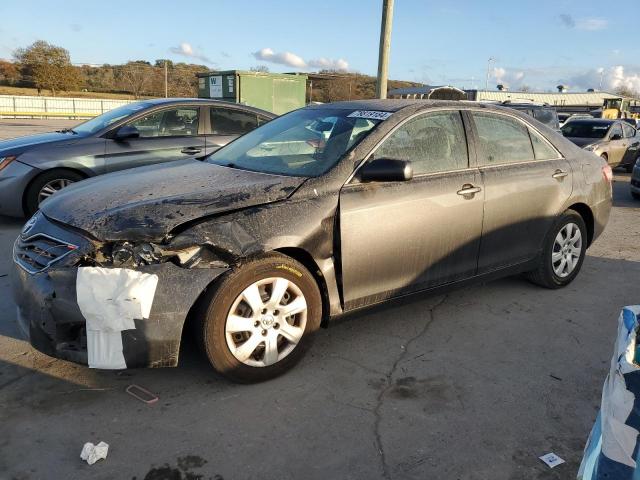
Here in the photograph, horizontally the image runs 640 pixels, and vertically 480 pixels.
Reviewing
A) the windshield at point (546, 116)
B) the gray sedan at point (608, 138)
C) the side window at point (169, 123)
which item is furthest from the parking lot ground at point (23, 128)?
the gray sedan at point (608, 138)

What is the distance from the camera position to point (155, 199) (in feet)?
10.3

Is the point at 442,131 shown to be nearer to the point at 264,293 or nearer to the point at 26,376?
the point at 264,293

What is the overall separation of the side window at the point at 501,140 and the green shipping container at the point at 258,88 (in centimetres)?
1268

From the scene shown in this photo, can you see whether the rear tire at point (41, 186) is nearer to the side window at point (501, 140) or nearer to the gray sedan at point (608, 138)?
the side window at point (501, 140)

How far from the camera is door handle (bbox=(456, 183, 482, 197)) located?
13.0ft

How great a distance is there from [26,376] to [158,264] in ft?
4.07

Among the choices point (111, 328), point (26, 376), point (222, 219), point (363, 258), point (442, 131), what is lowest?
point (26, 376)

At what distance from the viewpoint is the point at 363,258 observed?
3.48m

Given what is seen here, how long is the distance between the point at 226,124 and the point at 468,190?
4441 millimetres

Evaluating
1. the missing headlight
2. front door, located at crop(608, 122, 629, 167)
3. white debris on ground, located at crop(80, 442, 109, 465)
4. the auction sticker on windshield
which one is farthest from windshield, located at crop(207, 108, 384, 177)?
front door, located at crop(608, 122, 629, 167)

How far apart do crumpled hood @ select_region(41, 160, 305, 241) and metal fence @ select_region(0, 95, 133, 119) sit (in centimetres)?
3687

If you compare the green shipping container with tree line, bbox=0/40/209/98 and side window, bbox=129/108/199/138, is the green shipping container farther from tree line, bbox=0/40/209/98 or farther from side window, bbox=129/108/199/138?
tree line, bbox=0/40/209/98

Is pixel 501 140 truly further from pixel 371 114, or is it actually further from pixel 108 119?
pixel 108 119

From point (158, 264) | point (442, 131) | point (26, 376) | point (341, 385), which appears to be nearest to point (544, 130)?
point (442, 131)
